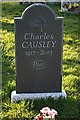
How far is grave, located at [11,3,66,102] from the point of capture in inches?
219

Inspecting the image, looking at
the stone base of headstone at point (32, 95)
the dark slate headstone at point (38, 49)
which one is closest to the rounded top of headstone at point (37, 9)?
the dark slate headstone at point (38, 49)

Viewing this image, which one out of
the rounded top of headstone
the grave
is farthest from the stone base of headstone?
the rounded top of headstone

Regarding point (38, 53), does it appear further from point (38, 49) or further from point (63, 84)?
point (63, 84)

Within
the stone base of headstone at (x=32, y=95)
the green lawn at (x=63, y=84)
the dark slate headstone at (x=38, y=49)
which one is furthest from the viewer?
the stone base of headstone at (x=32, y=95)

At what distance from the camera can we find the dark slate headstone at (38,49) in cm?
557

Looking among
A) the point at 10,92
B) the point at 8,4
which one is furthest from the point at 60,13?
the point at 10,92

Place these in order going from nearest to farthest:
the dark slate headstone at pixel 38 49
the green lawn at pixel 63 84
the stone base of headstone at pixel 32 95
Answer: the green lawn at pixel 63 84, the dark slate headstone at pixel 38 49, the stone base of headstone at pixel 32 95

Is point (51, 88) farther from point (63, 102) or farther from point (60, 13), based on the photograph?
point (60, 13)

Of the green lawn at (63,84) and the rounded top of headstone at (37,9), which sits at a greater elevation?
the rounded top of headstone at (37,9)

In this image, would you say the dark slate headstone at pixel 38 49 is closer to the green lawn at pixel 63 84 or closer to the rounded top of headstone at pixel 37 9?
the rounded top of headstone at pixel 37 9

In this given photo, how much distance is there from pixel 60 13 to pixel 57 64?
29.6 feet

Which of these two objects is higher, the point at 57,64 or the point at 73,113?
the point at 57,64

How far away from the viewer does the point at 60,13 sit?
1461cm

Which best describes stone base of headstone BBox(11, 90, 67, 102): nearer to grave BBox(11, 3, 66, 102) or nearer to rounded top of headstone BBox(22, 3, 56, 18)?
grave BBox(11, 3, 66, 102)
